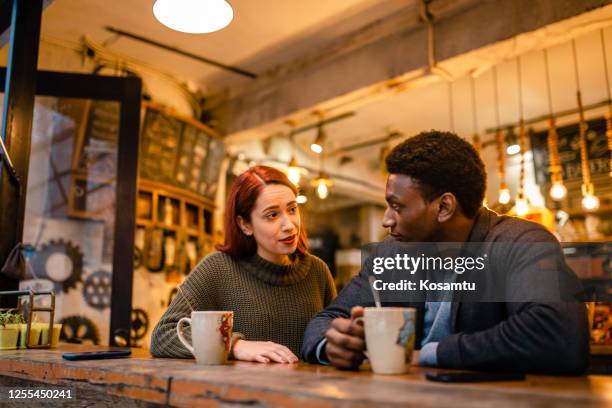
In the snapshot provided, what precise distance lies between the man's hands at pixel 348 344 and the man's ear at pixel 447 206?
1.71ft

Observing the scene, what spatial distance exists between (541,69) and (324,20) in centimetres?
215

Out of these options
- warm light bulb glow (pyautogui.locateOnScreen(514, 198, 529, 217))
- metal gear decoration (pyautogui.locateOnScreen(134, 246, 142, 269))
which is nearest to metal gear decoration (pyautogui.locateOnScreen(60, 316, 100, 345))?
metal gear decoration (pyautogui.locateOnScreen(134, 246, 142, 269))

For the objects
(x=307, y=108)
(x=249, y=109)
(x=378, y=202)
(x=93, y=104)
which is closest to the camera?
(x=93, y=104)

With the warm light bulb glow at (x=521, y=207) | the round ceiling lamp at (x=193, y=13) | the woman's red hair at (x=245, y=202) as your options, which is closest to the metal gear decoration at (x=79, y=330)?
the woman's red hair at (x=245, y=202)

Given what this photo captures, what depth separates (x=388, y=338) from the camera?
104 cm

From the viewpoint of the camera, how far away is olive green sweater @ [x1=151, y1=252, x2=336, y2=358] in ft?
6.20

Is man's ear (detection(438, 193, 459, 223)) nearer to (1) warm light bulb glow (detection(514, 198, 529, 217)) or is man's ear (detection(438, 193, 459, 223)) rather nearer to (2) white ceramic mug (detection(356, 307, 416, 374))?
(2) white ceramic mug (detection(356, 307, 416, 374))

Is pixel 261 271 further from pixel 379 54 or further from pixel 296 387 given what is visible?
pixel 379 54

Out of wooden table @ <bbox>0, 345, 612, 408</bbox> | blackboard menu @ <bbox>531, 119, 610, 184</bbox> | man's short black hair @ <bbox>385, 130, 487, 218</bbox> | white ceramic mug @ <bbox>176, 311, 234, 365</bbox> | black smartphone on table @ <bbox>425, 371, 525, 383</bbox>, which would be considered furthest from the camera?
blackboard menu @ <bbox>531, 119, 610, 184</bbox>

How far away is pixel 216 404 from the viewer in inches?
33.9

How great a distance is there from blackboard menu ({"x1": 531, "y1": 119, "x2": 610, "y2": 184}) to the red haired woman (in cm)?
471

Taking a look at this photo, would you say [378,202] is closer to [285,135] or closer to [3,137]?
[285,135]

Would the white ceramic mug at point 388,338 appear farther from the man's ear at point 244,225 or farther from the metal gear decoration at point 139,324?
the metal gear decoration at point 139,324

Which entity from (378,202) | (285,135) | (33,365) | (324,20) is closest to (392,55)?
(324,20)
